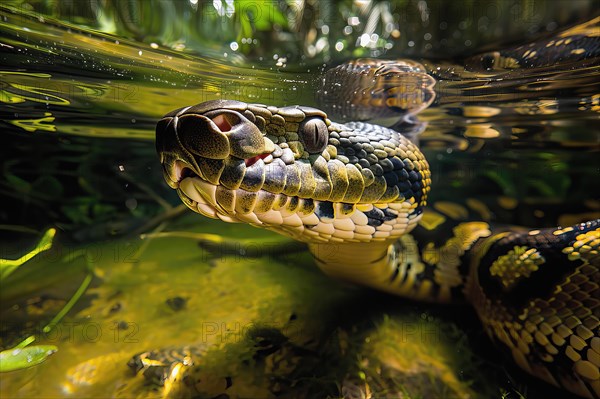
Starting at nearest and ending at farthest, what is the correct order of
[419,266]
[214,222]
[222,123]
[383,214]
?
[222,123], [383,214], [419,266], [214,222]

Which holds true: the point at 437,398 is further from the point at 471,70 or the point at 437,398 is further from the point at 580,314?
the point at 471,70

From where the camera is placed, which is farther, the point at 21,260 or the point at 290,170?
the point at 21,260

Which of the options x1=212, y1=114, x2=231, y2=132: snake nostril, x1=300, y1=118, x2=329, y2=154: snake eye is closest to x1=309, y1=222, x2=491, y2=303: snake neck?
x1=300, y1=118, x2=329, y2=154: snake eye

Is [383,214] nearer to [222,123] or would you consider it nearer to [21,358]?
[222,123]

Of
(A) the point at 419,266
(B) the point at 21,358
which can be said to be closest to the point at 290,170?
(B) the point at 21,358

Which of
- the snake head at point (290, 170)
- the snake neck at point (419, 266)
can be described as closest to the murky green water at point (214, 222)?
the snake neck at point (419, 266)

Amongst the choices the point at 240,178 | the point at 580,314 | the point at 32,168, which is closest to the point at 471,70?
the point at 580,314
